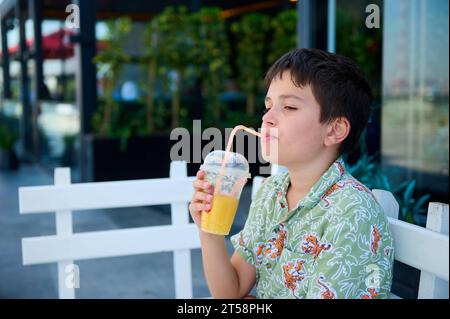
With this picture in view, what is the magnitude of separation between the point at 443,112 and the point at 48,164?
682 cm

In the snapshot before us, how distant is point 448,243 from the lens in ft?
4.14

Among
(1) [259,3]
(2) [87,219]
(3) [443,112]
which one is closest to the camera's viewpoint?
(3) [443,112]

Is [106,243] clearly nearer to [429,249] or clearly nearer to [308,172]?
[308,172]

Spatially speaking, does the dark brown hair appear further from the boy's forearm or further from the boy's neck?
the boy's forearm

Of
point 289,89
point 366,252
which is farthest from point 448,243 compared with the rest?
point 289,89

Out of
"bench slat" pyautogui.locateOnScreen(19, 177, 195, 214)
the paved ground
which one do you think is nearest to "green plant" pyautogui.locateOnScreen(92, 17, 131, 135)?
the paved ground

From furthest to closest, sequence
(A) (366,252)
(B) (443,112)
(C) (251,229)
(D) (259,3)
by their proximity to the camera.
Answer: (D) (259,3) → (B) (443,112) → (C) (251,229) → (A) (366,252)

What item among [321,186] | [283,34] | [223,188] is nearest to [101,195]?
[223,188]

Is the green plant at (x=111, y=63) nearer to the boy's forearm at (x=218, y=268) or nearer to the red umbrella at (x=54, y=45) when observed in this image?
the red umbrella at (x=54, y=45)

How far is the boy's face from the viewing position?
154cm

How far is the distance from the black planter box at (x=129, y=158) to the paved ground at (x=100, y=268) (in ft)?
2.59

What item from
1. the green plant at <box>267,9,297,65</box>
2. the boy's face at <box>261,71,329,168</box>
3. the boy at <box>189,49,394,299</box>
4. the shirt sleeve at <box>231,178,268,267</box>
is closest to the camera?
the boy at <box>189,49,394,299</box>

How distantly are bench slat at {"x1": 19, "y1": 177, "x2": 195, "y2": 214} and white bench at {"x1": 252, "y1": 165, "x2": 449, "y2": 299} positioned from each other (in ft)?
3.16
